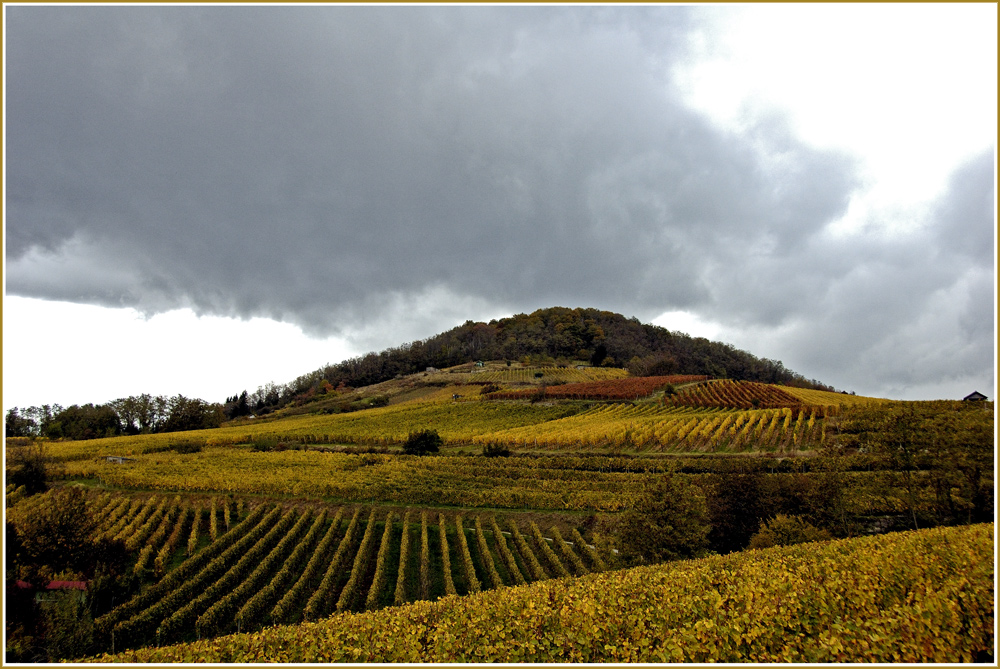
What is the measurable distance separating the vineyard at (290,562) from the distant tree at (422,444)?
22.9 metres

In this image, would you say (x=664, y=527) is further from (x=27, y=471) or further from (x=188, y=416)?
(x=188, y=416)

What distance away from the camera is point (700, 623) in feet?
23.0

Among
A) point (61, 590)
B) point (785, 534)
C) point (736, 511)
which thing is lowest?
point (61, 590)

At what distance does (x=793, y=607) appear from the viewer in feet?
24.2

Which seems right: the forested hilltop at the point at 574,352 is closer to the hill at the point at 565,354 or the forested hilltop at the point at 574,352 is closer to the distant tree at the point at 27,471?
the hill at the point at 565,354

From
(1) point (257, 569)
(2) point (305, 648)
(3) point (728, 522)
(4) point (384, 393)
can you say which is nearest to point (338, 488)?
(1) point (257, 569)

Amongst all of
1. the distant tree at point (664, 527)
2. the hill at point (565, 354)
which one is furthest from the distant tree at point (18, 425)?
the distant tree at point (664, 527)

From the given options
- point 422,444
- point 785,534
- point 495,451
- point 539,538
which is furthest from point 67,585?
point 495,451

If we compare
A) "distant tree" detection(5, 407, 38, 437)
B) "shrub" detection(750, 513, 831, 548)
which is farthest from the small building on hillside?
"distant tree" detection(5, 407, 38, 437)

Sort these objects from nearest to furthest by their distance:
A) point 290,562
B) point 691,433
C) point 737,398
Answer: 1. point 290,562
2. point 691,433
3. point 737,398

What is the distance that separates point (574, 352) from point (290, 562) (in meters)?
136

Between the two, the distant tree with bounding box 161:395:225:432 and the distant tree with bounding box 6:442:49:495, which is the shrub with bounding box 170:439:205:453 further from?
the distant tree with bounding box 161:395:225:432

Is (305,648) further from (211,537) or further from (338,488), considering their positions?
(338,488)

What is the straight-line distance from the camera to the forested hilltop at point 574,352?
5433 inches
